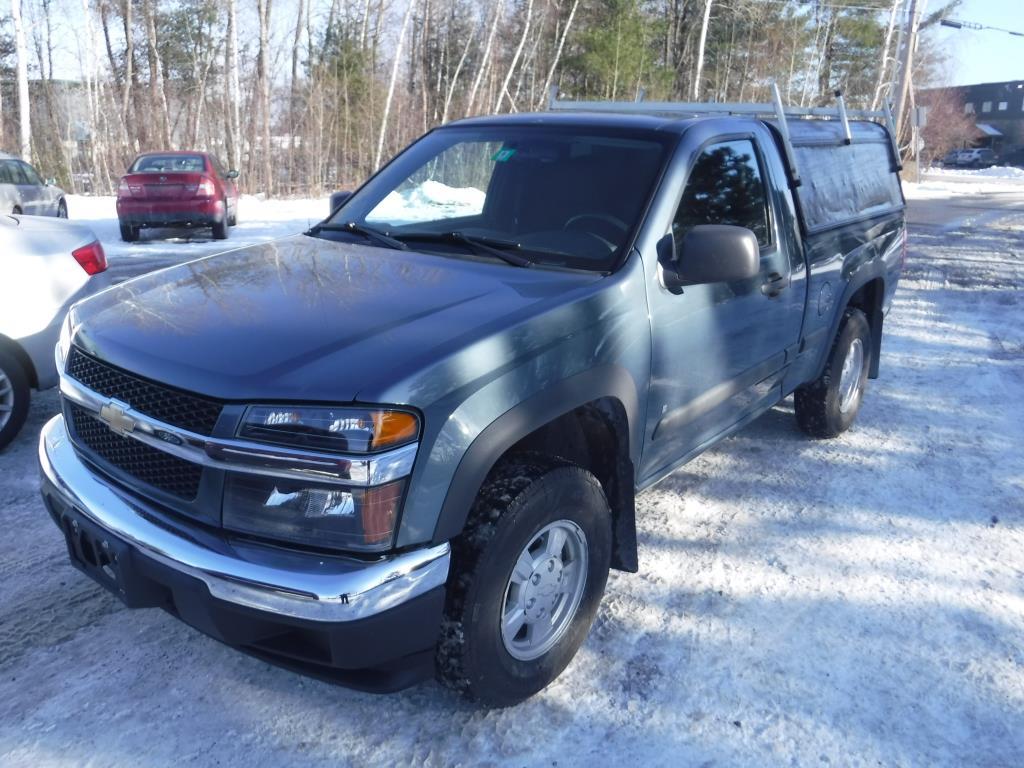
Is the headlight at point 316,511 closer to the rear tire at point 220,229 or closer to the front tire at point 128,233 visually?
the rear tire at point 220,229

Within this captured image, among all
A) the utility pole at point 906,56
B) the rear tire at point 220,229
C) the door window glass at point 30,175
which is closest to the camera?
the rear tire at point 220,229

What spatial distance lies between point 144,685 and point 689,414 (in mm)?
2239

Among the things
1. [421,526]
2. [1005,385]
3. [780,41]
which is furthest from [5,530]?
[780,41]

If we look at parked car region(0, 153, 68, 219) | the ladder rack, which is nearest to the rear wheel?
parked car region(0, 153, 68, 219)

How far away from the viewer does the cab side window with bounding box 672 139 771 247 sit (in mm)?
3414

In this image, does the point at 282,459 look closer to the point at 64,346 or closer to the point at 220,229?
the point at 64,346

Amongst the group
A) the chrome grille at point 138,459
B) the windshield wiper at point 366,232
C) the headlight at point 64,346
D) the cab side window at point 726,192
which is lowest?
the chrome grille at point 138,459

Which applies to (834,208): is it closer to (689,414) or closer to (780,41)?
(689,414)

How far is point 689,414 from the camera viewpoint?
11.2 feet

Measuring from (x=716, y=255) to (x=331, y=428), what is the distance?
62.1 inches

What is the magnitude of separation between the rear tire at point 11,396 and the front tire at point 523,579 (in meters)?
3.23

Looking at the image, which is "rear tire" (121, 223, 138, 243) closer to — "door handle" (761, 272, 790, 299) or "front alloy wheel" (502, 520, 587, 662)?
"door handle" (761, 272, 790, 299)

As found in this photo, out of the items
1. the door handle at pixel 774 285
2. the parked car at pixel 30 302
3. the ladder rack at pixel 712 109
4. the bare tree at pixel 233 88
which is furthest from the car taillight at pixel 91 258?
the bare tree at pixel 233 88

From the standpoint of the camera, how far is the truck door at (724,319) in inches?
127
